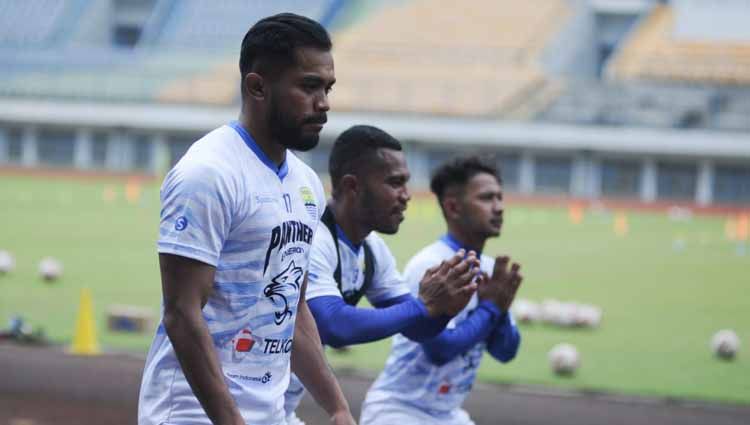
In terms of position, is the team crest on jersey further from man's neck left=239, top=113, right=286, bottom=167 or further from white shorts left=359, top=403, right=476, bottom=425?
white shorts left=359, top=403, right=476, bottom=425

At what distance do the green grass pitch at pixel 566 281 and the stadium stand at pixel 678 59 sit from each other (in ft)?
42.6

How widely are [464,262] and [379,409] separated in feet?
5.04

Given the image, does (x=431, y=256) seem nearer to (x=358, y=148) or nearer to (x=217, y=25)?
(x=358, y=148)

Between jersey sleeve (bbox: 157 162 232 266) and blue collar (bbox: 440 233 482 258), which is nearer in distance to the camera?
jersey sleeve (bbox: 157 162 232 266)

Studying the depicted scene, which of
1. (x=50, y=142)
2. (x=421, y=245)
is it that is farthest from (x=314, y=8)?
(x=421, y=245)

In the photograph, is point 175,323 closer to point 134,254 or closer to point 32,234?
point 134,254

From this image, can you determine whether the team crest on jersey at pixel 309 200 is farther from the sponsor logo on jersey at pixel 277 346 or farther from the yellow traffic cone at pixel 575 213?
the yellow traffic cone at pixel 575 213

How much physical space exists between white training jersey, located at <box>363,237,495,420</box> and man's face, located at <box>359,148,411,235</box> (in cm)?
76

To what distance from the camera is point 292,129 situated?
144 inches

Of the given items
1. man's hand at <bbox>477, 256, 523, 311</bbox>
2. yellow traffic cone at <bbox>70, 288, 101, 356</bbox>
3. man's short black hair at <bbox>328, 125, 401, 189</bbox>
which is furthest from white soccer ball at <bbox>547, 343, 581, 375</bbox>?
man's short black hair at <bbox>328, 125, 401, 189</bbox>

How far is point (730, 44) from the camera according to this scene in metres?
54.2

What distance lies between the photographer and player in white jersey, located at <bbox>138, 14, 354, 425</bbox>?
3422 millimetres

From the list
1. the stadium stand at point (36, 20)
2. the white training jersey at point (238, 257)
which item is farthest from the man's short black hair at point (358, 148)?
the stadium stand at point (36, 20)

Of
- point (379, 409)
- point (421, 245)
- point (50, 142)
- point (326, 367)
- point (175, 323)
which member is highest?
point (175, 323)
